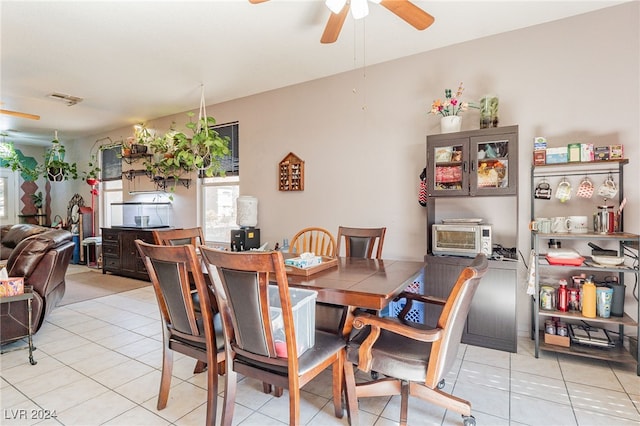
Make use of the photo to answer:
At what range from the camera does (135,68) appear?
12.5ft

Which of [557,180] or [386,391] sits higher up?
[557,180]

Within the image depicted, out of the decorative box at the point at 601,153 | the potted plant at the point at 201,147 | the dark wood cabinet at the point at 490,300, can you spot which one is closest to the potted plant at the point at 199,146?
the potted plant at the point at 201,147

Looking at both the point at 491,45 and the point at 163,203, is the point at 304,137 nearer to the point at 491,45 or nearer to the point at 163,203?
the point at 491,45

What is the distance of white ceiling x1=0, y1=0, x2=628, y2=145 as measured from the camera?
2691 millimetres

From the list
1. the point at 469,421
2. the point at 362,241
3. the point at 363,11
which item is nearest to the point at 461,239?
the point at 362,241

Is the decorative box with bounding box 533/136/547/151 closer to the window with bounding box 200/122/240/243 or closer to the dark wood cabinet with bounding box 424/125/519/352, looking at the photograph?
the dark wood cabinet with bounding box 424/125/519/352

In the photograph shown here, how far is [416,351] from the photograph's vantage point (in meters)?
1.68

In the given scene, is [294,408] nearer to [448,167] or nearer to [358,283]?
[358,283]

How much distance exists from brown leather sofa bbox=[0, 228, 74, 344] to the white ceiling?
1.94m

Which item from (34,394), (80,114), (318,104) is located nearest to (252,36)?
(318,104)

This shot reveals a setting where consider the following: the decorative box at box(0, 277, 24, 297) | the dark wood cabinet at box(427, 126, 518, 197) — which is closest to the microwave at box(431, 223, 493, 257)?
the dark wood cabinet at box(427, 126, 518, 197)

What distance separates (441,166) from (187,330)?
8.12 ft

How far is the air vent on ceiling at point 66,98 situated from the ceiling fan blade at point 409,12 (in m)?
4.85

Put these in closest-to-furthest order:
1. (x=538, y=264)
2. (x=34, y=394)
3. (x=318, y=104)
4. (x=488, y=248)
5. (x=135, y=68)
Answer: (x=34, y=394) < (x=538, y=264) < (x=488, y=248) < (x=135, y=68) < (x=318, y=104)
